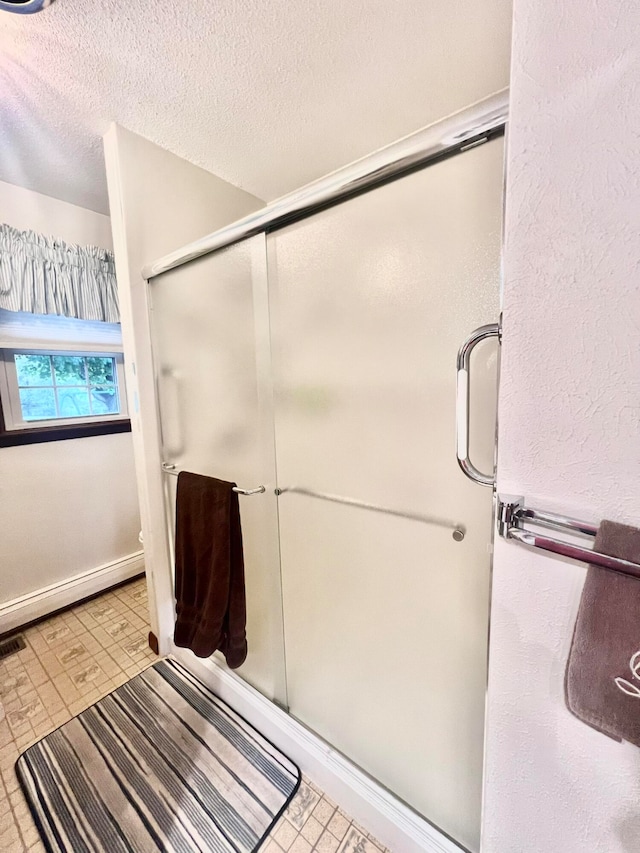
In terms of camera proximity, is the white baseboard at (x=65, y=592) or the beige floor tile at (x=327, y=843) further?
the white baseboard at (x=65, y=592)

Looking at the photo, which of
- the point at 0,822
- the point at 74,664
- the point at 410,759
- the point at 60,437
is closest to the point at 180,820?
the point at 0,822

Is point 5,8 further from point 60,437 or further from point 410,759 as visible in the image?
point 410,759

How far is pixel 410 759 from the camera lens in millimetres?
943

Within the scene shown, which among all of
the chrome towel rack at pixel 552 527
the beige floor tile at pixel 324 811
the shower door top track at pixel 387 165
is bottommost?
the beige floor tile at pixel 324 811

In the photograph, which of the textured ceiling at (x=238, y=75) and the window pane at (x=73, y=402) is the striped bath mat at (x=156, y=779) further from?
the textured ceiling at (x=238, y=75)

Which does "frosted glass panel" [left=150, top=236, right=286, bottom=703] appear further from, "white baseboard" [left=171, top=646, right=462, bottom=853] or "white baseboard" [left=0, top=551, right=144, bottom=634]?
"white baseboard" [left=0, top=551, right=144, bottom=634]

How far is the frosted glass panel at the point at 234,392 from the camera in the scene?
113 cm

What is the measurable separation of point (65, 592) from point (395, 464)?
2.09 meters

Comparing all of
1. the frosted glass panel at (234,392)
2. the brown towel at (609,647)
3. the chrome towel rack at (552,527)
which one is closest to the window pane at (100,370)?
the frosted glass panel at (234,392)

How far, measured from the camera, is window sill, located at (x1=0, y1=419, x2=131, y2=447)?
5.55 feet

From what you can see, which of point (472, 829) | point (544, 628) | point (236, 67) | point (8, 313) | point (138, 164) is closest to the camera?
point (544, 628)

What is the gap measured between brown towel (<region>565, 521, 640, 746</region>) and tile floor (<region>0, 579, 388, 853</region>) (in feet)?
3.13

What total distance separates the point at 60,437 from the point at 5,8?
162cm

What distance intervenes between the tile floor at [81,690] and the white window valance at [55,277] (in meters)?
1.63
